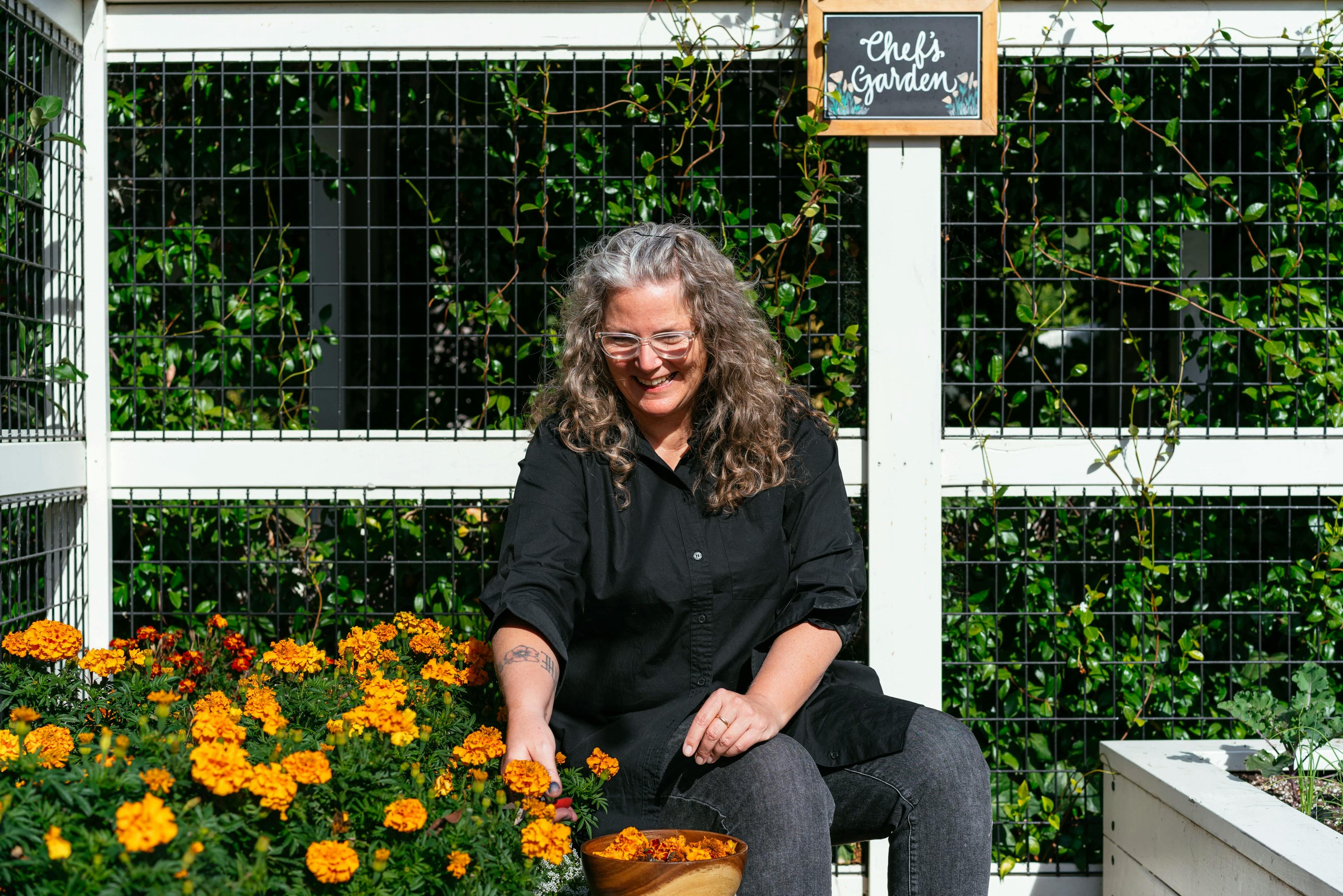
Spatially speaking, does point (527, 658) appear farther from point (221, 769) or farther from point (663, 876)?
point (221, 769)

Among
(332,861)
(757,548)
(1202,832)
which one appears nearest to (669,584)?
(757,548)

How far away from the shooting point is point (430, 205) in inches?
106

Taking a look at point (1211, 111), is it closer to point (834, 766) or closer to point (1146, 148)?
point (1146, 148)

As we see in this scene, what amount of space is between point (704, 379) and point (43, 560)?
149 centimetres

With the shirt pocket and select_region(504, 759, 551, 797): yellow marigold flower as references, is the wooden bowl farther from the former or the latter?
the shirt pocket

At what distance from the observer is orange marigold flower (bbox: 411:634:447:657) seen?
1953mm

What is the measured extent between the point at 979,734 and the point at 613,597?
1213 mm

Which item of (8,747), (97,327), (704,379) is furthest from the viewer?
(97,327)

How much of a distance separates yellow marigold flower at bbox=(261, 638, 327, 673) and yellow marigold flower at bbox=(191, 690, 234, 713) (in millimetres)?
196

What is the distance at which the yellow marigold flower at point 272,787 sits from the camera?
114 centimetres

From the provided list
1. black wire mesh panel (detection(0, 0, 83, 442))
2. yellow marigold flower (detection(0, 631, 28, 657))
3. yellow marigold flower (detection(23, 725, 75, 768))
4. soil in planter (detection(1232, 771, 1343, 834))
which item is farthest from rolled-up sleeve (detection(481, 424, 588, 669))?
soil in planter (detection(1232, 771, 1343, 834))

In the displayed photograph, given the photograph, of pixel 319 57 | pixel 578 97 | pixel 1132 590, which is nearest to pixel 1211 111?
pixel 1132 590

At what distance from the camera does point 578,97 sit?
256cm

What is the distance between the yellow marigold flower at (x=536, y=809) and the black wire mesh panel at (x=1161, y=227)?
1476 mm
